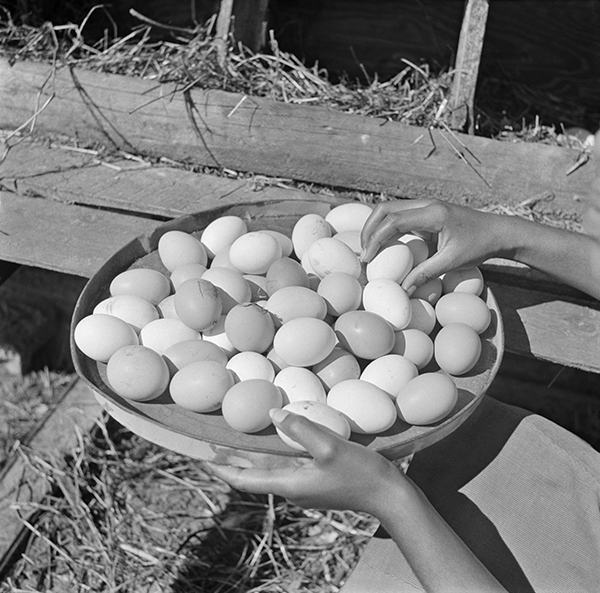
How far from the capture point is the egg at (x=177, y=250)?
1406mm

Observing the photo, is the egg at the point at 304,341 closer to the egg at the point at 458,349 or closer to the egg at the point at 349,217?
the egg at the point at 458,349

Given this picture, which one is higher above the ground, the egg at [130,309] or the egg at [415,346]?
the egg at [130,309]

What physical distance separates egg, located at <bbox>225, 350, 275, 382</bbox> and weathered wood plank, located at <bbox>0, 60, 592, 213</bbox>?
2.57 feet

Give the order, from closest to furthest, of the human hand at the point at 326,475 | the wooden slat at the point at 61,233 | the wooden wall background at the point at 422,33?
the human hand at the point at 326,475 < the wooden slat at the point at 61,233 < the wooden wall background at the point at 422,33

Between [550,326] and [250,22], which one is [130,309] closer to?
[550,326]

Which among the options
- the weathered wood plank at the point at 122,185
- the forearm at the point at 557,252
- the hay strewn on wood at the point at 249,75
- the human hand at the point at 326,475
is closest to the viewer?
the human hand at the point at 326,475

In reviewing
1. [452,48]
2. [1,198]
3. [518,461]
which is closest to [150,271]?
[1,198]

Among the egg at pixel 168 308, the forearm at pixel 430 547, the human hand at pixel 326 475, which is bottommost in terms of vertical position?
the forearm at pixel 430 547

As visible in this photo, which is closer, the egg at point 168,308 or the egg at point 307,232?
the egg at point 168,308

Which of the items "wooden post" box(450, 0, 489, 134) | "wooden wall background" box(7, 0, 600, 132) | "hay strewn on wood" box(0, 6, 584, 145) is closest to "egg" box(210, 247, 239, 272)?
"hay strewn on wood" box(0, 6, 584, 145)

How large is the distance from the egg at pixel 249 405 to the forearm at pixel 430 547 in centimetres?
22

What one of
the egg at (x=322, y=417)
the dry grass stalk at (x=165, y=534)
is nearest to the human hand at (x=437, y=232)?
the egg at (x=322, y=417)

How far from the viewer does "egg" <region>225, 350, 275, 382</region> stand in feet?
4.07

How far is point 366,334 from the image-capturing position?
4.16 feet
